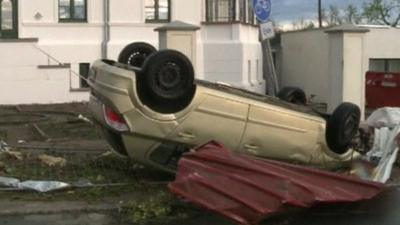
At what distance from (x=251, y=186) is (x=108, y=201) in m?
1.99

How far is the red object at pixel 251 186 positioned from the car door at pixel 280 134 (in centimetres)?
115

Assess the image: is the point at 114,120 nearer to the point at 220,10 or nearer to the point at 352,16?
the point at 220,10

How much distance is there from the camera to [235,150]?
8914 mm

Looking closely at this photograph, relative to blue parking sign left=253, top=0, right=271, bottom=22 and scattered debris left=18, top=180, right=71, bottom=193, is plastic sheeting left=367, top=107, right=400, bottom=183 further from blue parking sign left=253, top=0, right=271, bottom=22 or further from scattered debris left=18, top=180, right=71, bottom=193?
scattered debris left=18, top=180, right=71, bottom=193

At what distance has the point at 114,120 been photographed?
8.63m

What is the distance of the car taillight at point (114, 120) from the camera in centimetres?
852

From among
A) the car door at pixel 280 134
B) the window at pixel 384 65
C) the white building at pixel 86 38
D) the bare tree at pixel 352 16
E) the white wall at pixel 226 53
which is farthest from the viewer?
the bare tree at pixel 352 16

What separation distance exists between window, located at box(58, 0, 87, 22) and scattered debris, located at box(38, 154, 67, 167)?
46.8 ft

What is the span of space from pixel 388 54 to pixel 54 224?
24.1m

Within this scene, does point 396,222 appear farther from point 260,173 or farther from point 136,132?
point 136,132

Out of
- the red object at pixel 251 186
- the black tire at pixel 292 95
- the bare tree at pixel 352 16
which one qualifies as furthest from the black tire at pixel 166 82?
the bare tree at pixel 352 16

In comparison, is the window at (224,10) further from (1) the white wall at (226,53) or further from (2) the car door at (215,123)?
(2) the car door at (215,123)

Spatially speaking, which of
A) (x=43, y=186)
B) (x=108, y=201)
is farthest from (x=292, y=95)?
(x=43, y=186)

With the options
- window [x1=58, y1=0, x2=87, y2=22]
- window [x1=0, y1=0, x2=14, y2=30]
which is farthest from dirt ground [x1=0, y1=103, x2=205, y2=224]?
window [x1=58, y1=0, x2=87, y2=22]
